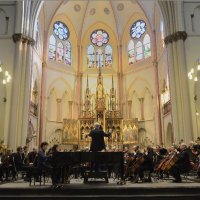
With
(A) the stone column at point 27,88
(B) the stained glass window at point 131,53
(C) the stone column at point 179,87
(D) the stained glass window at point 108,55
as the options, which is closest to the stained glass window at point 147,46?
(B) the stained glass window at point 131,53

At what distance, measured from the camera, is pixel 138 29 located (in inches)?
1049

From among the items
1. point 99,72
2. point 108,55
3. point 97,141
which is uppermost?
point 108,55

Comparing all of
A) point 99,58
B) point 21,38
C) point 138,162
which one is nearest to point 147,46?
point 99,58

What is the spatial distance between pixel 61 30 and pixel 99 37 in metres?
4.11

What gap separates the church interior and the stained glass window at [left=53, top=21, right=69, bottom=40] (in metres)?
0.10

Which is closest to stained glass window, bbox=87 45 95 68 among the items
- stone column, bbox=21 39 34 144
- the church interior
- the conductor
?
the church interior

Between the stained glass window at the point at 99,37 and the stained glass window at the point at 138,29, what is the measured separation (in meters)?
2.94

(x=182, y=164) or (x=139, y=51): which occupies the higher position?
(x=139, y=51)

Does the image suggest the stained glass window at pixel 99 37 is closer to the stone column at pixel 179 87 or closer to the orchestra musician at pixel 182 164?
the stone column at pixel 179 87

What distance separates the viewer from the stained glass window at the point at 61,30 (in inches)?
1045

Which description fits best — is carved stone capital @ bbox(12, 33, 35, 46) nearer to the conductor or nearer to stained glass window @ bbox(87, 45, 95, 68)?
stained glass window @ bbox(87, 45, 95, 68)

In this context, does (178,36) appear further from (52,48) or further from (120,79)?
(52,48)
